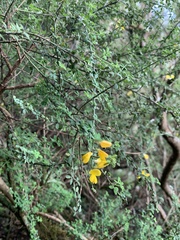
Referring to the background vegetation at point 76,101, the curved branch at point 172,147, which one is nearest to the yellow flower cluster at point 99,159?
the background vegetation at point 76,101

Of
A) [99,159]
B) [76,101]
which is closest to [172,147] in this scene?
[76,101]

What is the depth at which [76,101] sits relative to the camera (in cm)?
160

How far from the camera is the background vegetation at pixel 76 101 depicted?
3.17 feet

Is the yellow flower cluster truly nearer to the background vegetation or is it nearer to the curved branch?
the background vegetation

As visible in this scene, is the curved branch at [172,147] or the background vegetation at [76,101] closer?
the background vegetation at [76,101]

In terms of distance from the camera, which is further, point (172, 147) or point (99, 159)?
point (172, 147)

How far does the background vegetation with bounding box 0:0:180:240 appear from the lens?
0.97 m

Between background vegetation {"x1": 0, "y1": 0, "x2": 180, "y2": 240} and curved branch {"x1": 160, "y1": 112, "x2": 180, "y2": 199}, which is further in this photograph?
curved branch {"x1": 160, "y1": 112, "x2": 180, "y2": 199}

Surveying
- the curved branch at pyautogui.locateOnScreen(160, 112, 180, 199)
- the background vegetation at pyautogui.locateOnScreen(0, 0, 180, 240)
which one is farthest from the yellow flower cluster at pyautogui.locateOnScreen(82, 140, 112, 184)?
the curved branch at pyautogui.locateOnScreen(160, 112, 180, 199)

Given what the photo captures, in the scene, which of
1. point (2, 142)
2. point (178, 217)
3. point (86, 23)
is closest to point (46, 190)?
point (2, 142)

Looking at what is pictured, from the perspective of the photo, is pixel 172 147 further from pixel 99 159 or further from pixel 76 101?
pixel 99 159

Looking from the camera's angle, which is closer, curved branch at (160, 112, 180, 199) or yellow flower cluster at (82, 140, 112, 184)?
yellow flower cluster at (82, 140, 112, 184)

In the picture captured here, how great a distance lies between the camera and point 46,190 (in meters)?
1.90

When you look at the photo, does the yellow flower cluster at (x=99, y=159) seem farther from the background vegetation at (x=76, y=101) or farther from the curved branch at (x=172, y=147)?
the curved branch at (x=172, y=147)
